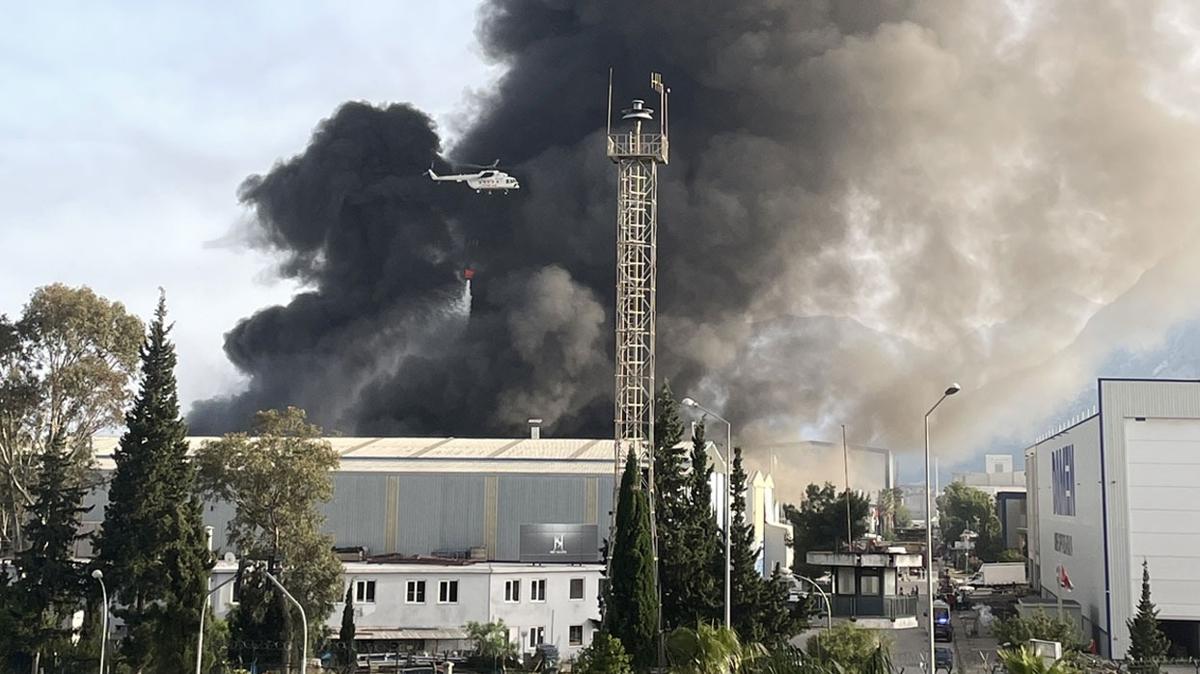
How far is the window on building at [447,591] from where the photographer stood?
48.6m

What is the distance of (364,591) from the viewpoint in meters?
48.7

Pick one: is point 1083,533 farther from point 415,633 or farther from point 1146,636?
point 415,633

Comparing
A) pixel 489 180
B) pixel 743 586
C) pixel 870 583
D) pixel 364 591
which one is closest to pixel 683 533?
pixel 743 586

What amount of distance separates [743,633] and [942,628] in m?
20.0

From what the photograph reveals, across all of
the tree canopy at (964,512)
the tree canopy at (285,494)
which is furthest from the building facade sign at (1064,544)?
the tree canopy at (964,512)

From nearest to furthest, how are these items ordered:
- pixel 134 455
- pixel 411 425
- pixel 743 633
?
pixel 743 633 → pixel 134 455 → pixel 411 425

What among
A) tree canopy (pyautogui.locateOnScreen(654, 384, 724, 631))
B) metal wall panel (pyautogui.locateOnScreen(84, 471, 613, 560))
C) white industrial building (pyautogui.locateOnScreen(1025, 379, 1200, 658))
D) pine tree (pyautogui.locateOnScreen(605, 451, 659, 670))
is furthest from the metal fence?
pine tree (pyautogui.locateOnScreen(605, 451, 659, 670))

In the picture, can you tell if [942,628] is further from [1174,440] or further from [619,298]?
[619,298]

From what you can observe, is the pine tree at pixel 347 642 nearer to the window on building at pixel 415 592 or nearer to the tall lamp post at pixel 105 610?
the window on building at pixel 415 592

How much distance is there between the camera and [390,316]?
307 feet

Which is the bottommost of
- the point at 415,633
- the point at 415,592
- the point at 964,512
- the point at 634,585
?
the point at 415,633

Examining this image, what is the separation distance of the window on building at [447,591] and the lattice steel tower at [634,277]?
37.5ft

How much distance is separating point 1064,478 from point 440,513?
28433 millimetres

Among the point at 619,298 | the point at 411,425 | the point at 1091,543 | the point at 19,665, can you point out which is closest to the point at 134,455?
the point at 19,665
